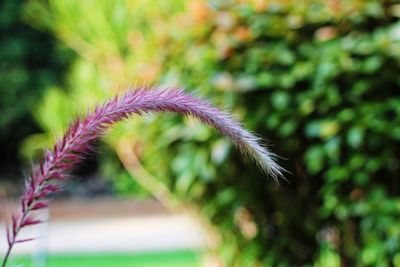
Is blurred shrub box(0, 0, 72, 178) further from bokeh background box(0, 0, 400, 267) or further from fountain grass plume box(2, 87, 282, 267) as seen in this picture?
fountain grass plume box(2, 87, 282, 267)

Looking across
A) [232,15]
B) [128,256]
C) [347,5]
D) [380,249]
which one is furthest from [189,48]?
[128,256]

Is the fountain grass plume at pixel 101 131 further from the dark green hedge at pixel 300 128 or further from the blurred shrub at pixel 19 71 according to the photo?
the blurred shrub at pixel 19 71

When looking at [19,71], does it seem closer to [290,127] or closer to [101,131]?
[290,127]

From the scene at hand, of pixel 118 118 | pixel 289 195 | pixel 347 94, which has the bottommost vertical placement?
pixel 289 195

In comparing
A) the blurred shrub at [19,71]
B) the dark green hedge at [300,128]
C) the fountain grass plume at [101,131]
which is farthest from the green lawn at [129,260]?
the fountain grass plume at [101,131]

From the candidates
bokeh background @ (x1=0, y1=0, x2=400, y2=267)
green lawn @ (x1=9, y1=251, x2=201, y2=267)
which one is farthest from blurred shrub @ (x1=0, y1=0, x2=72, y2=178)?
bokeh background @ (x1=0, y1=0, x2=400, y2=267)

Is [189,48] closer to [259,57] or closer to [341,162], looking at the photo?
[259,57]
